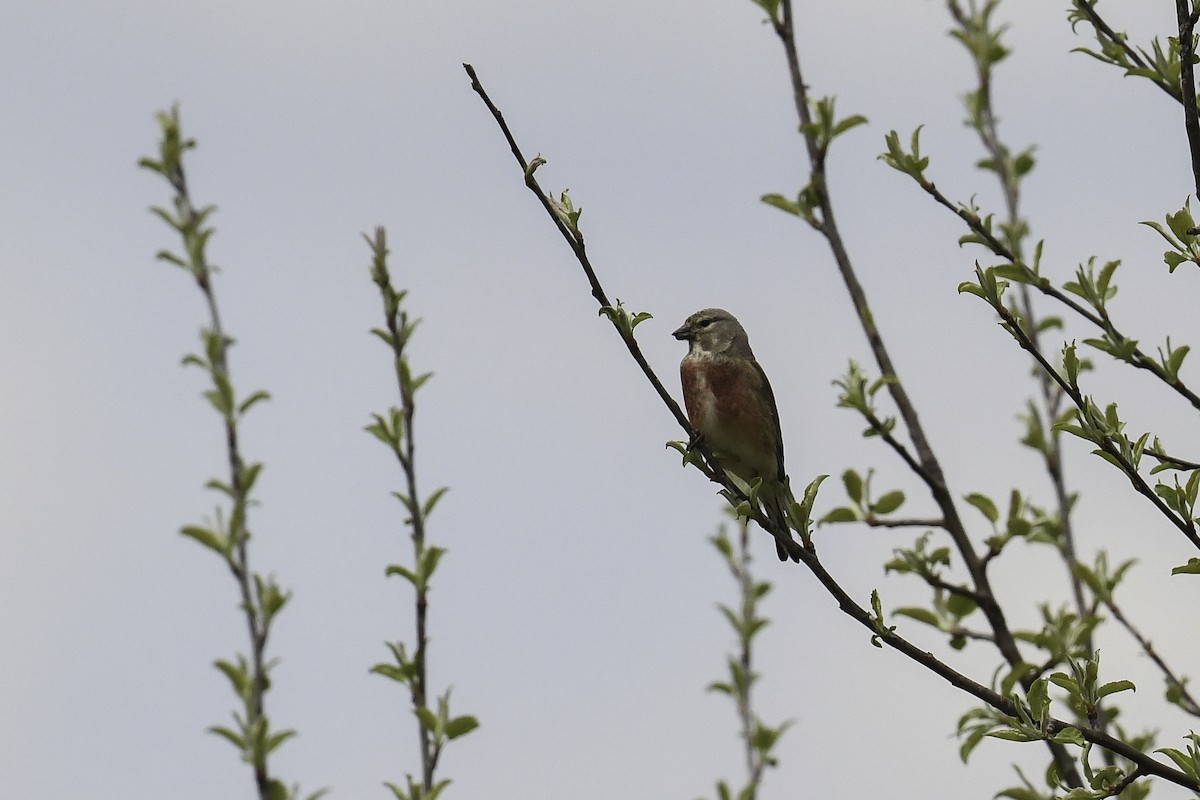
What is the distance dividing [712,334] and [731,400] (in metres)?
0.54

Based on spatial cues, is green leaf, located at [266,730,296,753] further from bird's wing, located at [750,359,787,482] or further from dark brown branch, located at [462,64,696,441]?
bird's wing, located at [750,359,787,482]

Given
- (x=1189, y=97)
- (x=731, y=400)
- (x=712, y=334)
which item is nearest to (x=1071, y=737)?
(x=1189, y=97)

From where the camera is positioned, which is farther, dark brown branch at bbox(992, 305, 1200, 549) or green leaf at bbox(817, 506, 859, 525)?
green leaf at bbox(817, 506, 859, 525)

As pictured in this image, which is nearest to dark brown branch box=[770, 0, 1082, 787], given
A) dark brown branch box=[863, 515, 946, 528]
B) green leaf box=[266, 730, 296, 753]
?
dark brown branch box=[863, 515, 946, 528]

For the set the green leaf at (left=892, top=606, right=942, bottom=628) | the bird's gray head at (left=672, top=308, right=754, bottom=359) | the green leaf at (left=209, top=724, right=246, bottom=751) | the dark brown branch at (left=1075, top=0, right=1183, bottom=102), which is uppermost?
the bird's gray head at (left=672, top=308, right=754, bottom=359)

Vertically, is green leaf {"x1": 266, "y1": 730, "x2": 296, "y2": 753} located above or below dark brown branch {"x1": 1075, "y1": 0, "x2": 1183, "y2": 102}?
below

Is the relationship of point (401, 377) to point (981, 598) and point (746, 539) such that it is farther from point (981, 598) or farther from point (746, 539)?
point (746, 539)

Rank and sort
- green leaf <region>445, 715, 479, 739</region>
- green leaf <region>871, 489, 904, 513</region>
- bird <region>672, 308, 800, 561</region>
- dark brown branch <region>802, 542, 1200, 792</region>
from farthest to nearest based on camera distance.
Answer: bird <region>672, 308, 800, 561</region>
green leaf <region>871, 489, 904, 513</region>
green leaf <region>445, 715, 479, 739</region>
dark brown branch <region>802, 542, 1200, 792</region>

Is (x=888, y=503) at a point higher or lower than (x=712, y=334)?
lower

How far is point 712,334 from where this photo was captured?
9.12 m

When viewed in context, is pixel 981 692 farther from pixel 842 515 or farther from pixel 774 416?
pixel 774 416

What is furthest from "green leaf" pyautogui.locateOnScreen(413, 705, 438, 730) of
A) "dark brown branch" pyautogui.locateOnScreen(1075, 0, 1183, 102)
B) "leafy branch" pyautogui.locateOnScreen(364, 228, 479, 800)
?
"dark brown branch" pyautogui.locateOnScreen(1075, 0, 1183, 102)

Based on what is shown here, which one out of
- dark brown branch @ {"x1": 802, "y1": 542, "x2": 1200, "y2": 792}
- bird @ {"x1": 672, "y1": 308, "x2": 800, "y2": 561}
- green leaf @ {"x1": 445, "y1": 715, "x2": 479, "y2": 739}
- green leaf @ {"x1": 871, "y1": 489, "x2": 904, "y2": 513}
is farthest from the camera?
bird @ {"x1": 672, "y1": 308, "x2": 800, "y2": 561}

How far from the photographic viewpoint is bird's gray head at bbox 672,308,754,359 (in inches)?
358
